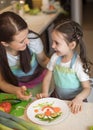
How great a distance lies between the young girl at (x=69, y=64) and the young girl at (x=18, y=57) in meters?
0.18

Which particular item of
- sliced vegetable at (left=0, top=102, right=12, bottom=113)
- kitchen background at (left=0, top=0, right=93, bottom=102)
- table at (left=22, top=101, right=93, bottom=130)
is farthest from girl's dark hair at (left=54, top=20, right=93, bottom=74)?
kitchen background at (left=0, top=0, right=93, bottom=102)

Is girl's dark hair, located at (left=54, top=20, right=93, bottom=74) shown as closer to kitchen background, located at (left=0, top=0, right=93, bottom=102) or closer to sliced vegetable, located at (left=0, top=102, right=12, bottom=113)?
sliced vegetable, located at (left=0, top=102, right=12, bottom=113)

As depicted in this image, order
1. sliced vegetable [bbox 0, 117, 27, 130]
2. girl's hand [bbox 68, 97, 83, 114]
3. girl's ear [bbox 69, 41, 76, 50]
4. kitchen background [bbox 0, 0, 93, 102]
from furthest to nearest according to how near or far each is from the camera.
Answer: kitchen background [bbox 0, 0, 93, 102] < girl's ear [bbox 69, 41, 76, 50] < girl's hand [bbox 68, 97, 83, 114] < sliced vegetable [bbox 0, 117, 27, 130]

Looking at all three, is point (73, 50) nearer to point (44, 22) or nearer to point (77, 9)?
point (44, 22)

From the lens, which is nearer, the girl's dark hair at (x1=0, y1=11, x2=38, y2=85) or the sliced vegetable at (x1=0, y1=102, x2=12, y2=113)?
the sliced vegetable at (x1=0, y1=102, x2=12, y2=113)

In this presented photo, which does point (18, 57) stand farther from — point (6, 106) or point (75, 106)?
point (75, 106)

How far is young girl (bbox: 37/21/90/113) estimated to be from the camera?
4.20 feet

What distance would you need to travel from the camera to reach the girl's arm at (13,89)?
119 centimetres

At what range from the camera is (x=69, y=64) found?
134 centimetres

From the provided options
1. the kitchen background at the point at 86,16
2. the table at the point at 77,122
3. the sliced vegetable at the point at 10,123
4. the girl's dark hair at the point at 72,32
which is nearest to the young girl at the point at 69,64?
the girl's dark hair at the point at 72,32

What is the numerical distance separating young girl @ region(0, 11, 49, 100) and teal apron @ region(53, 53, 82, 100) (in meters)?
0.20

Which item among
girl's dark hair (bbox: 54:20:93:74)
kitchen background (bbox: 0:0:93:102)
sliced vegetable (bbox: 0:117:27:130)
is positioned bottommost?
kitchen background (bbox: 0:0:93:102)

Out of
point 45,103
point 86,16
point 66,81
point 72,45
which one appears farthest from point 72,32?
point 86,16

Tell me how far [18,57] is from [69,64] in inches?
13.7
